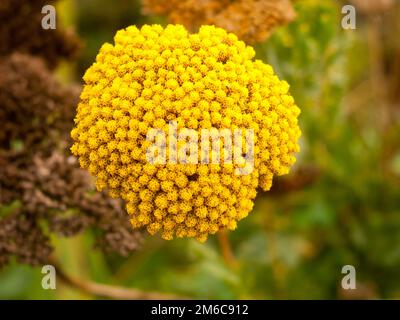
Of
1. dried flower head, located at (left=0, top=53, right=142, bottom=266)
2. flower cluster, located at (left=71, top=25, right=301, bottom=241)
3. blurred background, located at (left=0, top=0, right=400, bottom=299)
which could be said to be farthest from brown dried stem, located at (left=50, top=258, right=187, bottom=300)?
flower cluster, located at (left=71, top=25, right=301, bottom=241)

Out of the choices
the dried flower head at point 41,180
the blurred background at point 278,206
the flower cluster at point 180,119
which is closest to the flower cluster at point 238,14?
the blurred background at point 278,206

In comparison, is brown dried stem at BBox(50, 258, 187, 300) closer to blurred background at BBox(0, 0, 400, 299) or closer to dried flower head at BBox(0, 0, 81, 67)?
blurred background at BBox(0, 0, 400, 299)

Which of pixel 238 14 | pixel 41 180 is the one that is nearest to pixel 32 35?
pixel 41 180

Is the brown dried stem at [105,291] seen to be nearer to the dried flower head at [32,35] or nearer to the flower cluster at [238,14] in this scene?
the dried flower head at [32,35]

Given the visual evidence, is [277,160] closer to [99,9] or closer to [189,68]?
[189,68]

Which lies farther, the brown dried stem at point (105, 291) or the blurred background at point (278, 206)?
the brown dried stem at point (105, 291)
